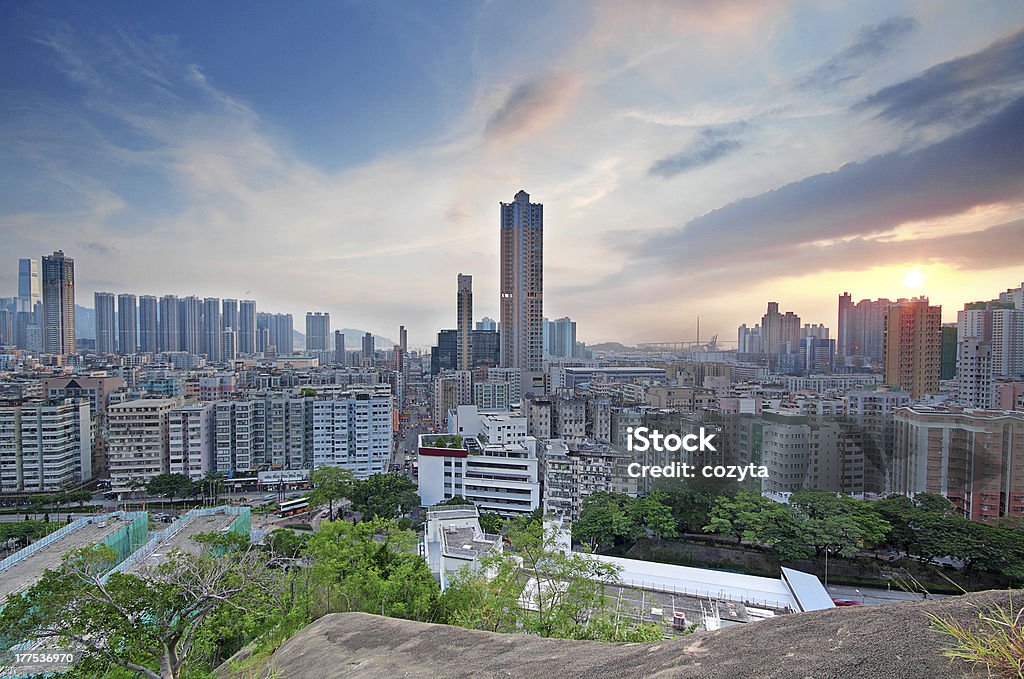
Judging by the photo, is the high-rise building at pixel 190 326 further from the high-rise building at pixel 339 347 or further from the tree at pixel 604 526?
the tree at pixel 604 526

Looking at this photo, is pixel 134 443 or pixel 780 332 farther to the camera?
pixel 780 332

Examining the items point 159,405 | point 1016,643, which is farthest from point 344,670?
point 159,405

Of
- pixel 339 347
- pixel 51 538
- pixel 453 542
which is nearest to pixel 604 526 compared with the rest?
pixel 453 542

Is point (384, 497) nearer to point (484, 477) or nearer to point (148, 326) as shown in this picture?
point (484, 477)

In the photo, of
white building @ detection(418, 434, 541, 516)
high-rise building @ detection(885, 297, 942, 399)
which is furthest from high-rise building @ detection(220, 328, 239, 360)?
high-rise building @ detection(885, 297, 942, 399)

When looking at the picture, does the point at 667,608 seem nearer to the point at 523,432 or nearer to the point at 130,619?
the point at 130,619

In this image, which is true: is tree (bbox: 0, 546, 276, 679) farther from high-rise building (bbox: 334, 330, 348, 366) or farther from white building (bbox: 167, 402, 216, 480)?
high-rise building (bbox: 334, 330, 348, 366)
